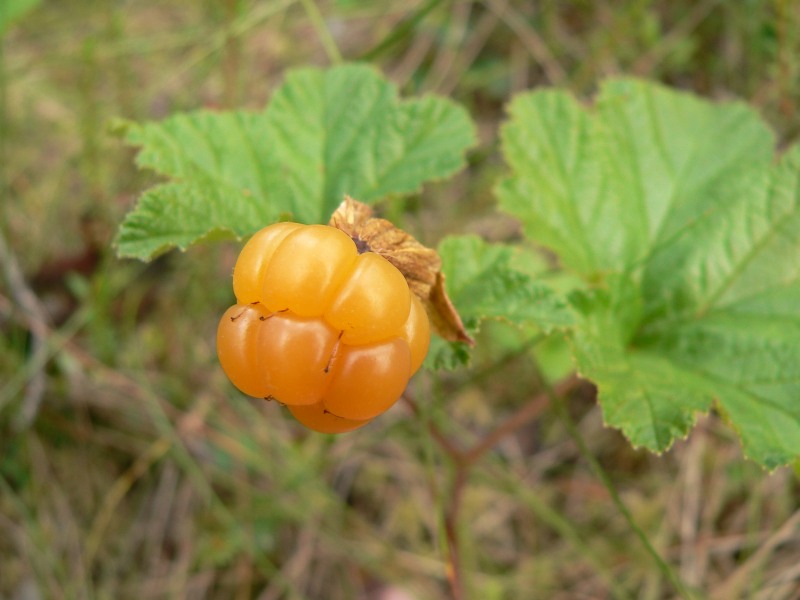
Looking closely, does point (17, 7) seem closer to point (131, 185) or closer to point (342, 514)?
point (131, 185)

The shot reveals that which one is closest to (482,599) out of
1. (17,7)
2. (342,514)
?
(342,514)

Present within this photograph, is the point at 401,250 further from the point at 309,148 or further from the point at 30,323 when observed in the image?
the point at 30,323

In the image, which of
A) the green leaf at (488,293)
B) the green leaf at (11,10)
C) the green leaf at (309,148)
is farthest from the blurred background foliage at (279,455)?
the green leaf at (488,293)

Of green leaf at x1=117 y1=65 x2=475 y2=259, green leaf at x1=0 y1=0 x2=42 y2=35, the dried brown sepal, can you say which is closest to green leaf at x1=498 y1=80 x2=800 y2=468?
green leaf at x1=117 y1=65 x2=475 y2=259

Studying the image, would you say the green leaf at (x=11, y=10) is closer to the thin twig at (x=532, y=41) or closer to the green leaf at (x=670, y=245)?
the green leaf at (x=670, y=245)

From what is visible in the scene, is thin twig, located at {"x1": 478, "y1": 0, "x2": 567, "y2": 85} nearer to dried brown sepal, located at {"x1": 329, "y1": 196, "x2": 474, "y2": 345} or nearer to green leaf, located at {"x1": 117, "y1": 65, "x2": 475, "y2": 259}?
green leaf, located at {"x1": 117, "y1": 65, "x2": 475, "y2": 259}

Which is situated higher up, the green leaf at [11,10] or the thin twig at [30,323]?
the green leaf at [11,10]
